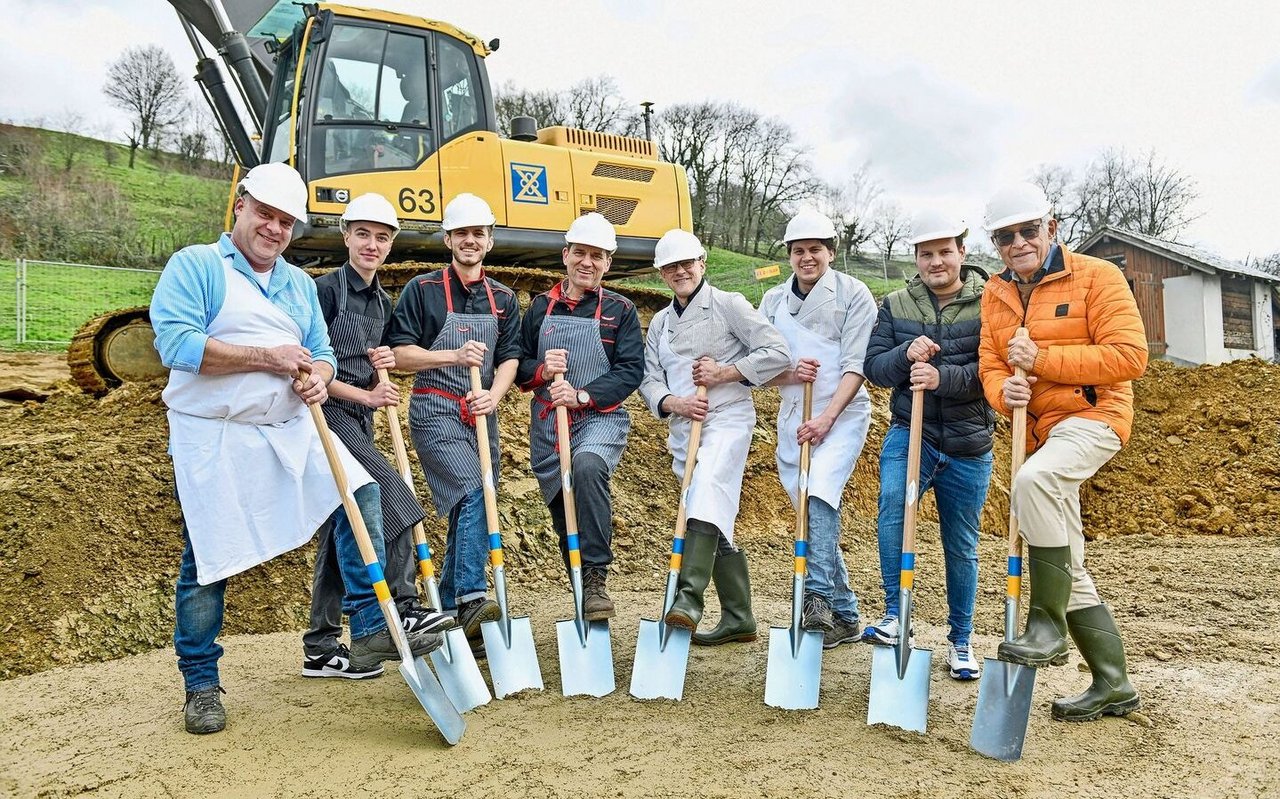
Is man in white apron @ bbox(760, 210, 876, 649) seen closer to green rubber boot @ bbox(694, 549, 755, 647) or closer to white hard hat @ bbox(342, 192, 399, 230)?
green rubber boot @ bbox(694, 549, 755, 647)

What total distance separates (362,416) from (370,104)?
17.6 feet

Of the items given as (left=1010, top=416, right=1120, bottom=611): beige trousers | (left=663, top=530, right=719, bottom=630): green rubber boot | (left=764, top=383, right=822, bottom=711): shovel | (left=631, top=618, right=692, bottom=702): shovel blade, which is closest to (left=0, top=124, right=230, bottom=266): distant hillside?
(left=663, top=530, right=719, bottom=630): green rubber boot

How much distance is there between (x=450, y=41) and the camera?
9.34 metres

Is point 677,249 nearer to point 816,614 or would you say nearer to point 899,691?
point 816,614

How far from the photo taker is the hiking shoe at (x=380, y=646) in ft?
13.5

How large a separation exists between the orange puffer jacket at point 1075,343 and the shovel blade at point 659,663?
1.79 m

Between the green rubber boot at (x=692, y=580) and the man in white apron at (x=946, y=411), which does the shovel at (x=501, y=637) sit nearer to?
the green rubber boot at (x=692, y=580)

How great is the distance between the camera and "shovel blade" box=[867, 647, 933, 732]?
153 inches

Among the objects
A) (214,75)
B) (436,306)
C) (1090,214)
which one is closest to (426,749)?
(436,306)

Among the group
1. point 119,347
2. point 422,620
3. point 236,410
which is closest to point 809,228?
point 422,620

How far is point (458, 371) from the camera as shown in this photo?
4.82 meters

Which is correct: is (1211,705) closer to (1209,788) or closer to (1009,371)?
(1209,788)

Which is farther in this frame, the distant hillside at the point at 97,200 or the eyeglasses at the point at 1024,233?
the distant hillside at the point at 97,200

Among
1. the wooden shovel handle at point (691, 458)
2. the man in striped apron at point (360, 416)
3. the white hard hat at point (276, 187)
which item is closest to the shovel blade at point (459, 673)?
the man in striped apron at point (360, 416)
